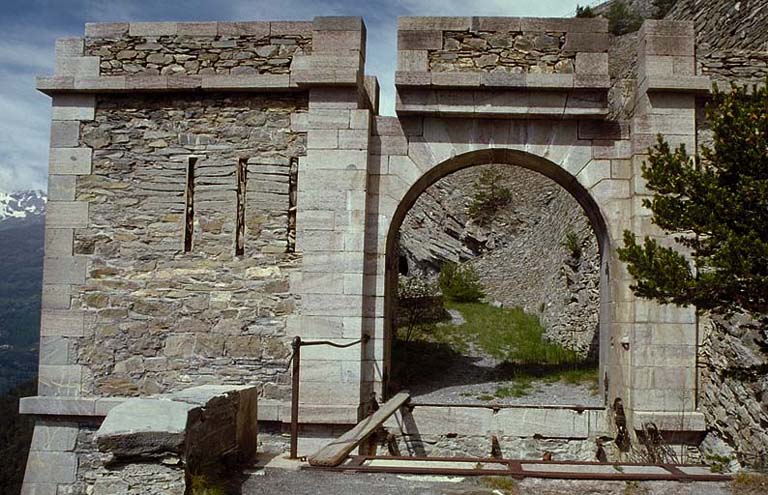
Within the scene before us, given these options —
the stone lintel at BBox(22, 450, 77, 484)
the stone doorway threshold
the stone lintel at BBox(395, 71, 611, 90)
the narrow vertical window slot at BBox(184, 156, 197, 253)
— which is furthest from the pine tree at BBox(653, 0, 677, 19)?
the stone lintel at BBox(22, 450, 77, 484)

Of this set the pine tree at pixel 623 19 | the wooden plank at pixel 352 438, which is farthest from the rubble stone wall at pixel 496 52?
the pine tree at pixel 623 19

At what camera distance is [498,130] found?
8.30 metres

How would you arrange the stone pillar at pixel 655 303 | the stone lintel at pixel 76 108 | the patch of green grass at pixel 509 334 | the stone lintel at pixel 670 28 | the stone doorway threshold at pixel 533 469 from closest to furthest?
the stone doorway threshold at pixel 533 469 < the stone pillar at pixel 655 303 < the stone lintel at pixel 670 28 < the stone lintel at pixel 76 108 < the patch of green grass at pixel 509 334

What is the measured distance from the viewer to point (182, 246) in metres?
8.23

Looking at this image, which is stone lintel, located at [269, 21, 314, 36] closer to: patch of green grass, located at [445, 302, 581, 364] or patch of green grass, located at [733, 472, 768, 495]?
patch of green grass, located at [733, 472, 768, 495]

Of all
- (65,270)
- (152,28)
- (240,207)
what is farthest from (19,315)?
(240,207)

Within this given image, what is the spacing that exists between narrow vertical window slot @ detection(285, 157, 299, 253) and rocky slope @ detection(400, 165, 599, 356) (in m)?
6.90

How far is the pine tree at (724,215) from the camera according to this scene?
196 inches

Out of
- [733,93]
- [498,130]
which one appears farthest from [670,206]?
[498,130]

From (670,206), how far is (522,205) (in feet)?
69.5

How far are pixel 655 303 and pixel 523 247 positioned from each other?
15.0m

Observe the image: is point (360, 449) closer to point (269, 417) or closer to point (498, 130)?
point (269, 417)

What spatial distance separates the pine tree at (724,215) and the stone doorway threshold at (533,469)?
1315 millimetres

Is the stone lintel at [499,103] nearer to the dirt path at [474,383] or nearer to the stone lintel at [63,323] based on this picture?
the dirt path at [474,383]
